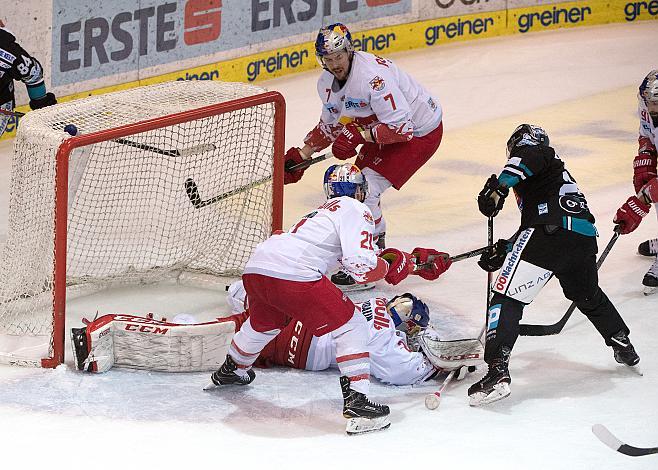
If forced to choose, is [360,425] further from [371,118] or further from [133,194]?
[133,194]

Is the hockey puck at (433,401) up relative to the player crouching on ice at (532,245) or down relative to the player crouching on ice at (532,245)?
down

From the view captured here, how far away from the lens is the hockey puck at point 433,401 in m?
4.36

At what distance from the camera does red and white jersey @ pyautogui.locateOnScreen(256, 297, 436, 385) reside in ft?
15.0

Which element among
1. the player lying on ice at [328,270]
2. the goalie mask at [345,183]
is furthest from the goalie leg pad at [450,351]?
the goalie mask at [345,183]

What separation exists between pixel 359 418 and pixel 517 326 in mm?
684

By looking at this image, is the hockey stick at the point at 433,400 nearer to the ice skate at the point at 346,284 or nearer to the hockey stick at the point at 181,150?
the ice skate at the point at 346,284

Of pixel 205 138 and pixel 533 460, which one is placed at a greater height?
pixel 205 138

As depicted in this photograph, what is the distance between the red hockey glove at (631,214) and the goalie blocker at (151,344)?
66.4 inches

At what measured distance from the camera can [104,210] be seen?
219 inches

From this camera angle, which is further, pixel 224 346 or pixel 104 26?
pixel 104 26

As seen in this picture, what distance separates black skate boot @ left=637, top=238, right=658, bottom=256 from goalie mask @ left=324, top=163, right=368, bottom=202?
6.94 ft

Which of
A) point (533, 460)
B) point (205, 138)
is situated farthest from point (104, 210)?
point (533, 460)

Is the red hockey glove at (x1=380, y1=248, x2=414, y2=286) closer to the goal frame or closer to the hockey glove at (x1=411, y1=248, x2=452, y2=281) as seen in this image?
the hockey glove at (x1=411, y1=248, x2=452, y2=281)

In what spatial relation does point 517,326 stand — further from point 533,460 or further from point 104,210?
point 104,210
